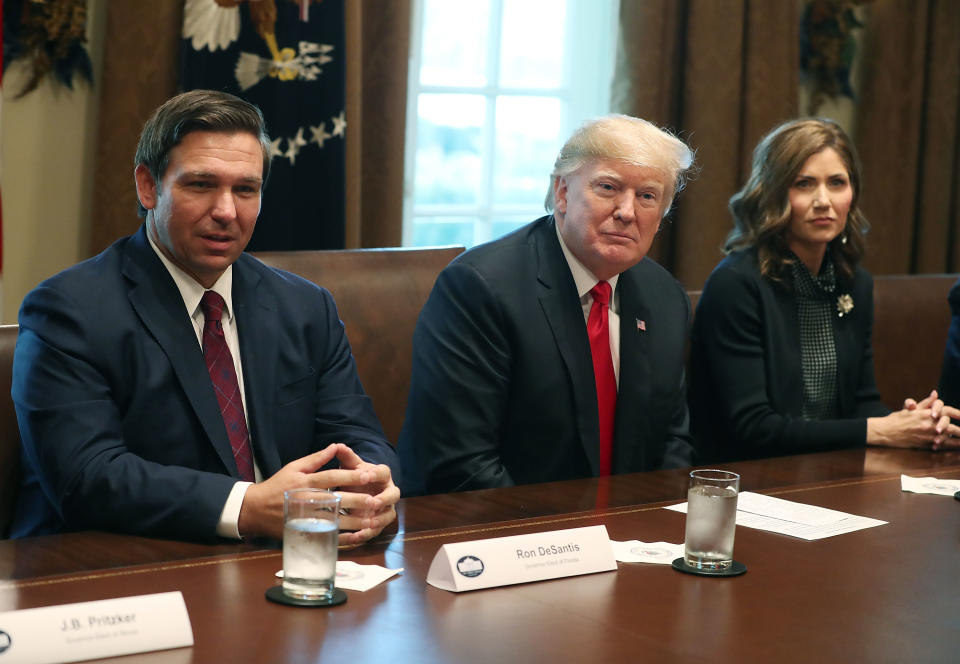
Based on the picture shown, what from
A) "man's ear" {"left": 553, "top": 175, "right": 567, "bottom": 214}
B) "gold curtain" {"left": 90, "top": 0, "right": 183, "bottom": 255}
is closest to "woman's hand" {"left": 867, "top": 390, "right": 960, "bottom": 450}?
"man's ear" {"left": 553, "top": 175, "right": 567, "bottom": 214}

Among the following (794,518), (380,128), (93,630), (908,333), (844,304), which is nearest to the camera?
(93,630)

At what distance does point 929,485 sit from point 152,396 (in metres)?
1.43

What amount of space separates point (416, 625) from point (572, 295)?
4.41 feet

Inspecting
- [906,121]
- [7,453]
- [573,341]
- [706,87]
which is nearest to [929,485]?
[573,341]

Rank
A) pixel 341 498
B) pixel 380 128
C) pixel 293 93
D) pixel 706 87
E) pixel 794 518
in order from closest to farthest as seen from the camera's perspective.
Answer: pixel 341 498 → pixel 794 518 → pixel 293 93 → pixel 380 128 → pixel 706 87

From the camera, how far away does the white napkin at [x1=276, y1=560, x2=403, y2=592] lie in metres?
1.51

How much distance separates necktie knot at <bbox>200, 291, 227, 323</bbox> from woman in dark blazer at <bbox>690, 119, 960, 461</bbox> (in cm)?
148

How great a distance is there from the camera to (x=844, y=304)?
3295mm

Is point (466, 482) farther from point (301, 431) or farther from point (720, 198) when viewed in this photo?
point (720, 198)

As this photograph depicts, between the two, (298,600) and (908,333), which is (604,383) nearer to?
(298,600)

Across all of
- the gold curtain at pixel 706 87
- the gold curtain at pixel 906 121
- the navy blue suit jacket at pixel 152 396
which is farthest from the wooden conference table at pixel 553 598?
the gold curtain at pixel 906 121

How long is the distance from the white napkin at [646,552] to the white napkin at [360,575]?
Answer: 33 centimetres

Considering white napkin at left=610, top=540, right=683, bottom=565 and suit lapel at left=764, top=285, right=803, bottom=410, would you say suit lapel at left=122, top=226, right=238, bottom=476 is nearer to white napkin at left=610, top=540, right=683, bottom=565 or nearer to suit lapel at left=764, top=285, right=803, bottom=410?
white napkin at left=610, top=540, right=683, bottom=565

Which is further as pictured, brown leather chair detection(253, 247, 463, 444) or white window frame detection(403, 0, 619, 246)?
white window frame detection(403, 0, 619, 246)
